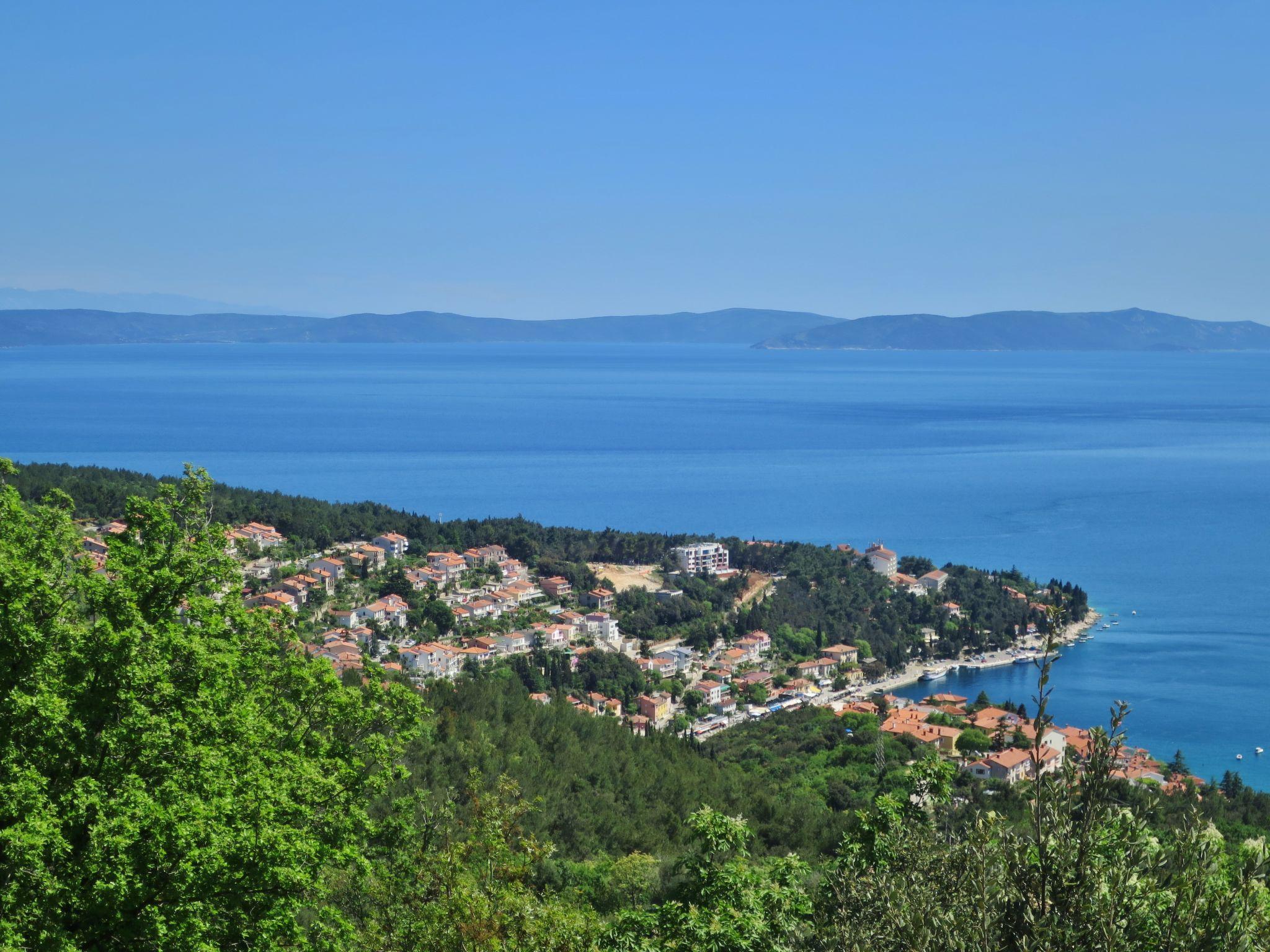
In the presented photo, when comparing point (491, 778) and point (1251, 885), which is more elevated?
point (1251, 885)

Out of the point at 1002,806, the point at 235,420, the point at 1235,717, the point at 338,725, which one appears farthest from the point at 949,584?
the point at 235,420

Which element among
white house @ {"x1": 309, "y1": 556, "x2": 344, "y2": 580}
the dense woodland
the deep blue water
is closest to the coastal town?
white house @ {"x1": 309, "y1": 556, "x2": 344, "y2": 580}

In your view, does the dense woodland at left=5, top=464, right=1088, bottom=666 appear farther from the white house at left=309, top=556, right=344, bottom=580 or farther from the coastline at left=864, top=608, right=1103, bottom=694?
the white house at left=309, top=556, right=344, bottom=580

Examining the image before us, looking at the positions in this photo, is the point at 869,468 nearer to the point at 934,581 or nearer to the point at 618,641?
the point at 934,581

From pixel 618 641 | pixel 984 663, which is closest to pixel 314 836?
pixel 618 641

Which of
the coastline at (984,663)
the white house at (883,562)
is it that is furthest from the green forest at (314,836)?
the white house at (883,562)

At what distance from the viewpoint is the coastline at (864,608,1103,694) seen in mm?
32156

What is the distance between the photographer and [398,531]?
1657 inches

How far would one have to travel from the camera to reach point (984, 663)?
3422 cm

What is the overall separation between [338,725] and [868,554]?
36.7 m

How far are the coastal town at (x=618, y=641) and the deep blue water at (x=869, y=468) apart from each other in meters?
3.91

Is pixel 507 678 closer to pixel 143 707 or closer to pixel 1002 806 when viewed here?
pixel 1002 806

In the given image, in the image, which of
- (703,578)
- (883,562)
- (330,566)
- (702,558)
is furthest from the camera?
(702,558)

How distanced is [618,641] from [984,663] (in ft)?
39.7
